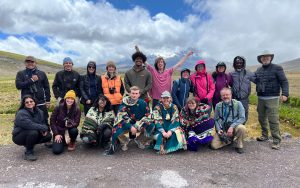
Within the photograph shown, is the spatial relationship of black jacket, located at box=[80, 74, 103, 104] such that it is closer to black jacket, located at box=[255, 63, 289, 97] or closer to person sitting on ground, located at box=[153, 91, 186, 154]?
person sitting on ground, located at box=[153, 91, 186, 154]

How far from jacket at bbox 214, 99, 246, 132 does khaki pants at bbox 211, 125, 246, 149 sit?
0.67 feet

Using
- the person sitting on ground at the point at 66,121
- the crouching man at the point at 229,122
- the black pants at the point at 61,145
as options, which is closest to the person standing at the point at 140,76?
the person sitting on ground at the point at 66,121

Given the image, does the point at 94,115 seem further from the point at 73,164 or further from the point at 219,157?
the point at 219,157

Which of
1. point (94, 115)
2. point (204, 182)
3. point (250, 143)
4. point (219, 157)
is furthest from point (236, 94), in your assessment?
point (94, 115)

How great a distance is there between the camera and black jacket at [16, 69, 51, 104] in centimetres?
800

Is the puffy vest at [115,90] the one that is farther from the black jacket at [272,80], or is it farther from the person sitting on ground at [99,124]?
the black jacket at [272,80]

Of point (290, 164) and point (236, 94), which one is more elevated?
point (236, 94)

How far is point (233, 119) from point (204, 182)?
2723 millimetres

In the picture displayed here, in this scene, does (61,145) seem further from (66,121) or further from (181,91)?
(181,91)

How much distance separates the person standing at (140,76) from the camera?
8.28m

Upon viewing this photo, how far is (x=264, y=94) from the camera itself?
818cm

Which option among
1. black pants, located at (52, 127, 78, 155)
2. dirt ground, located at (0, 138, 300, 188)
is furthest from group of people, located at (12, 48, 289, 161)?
dirt ground, located at (0, 138, 300, 188)

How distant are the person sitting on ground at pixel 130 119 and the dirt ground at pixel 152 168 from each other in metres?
0.34

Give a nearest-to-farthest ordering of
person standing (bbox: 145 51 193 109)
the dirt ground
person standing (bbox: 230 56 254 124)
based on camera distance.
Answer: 1. the dirt ground
2. person standing (bbox: 230 56 254 124)
3. person standing (bbox: 145 51 193 109)
